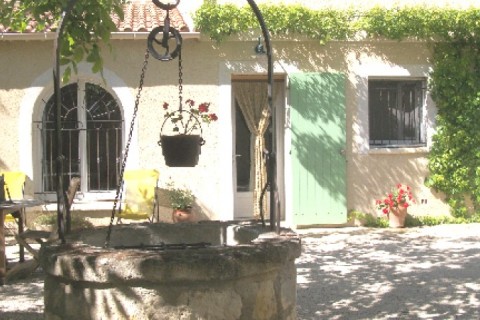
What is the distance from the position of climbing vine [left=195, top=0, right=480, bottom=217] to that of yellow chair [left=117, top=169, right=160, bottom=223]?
2.65 m

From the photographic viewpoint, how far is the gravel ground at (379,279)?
16.8 feet

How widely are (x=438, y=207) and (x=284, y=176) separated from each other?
8.07 feet

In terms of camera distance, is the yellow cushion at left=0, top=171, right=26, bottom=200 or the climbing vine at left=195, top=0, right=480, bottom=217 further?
the climbing vine at left=195, top=0, right=480, bottom=217

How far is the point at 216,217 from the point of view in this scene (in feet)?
30.8

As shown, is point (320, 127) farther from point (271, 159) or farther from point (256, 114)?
point (271, 159)

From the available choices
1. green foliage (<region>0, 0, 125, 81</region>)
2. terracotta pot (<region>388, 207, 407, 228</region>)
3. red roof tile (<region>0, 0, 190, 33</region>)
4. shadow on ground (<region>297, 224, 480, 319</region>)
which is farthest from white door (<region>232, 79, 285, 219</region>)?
green foliage (<region>0, 0, 125, 81</region>)

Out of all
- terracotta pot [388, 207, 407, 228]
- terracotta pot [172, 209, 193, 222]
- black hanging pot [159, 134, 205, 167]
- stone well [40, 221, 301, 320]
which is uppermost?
black hanging pot [159, 134, 205, 167]

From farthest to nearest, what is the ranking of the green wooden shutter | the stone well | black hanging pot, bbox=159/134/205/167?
the green wooden shutter
black hanging pot, bbox=159/134/205/167
the stone well

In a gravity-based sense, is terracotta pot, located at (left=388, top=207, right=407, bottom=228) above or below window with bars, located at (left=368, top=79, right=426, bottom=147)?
below

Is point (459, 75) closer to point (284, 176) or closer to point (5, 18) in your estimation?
point (284, 176)

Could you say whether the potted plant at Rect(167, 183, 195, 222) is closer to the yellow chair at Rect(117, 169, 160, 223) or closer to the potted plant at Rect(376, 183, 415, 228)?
the yellow chair at Rect(117, 169, 160, 223)

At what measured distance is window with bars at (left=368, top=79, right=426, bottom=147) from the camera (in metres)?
Result: 10.0

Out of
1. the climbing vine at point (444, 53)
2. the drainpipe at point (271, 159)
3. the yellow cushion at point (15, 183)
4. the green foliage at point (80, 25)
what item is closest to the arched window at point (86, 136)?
the yellow cushion at point (15, 183)

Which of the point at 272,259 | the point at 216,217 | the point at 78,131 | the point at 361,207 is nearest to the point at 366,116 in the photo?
the point at 361,207
